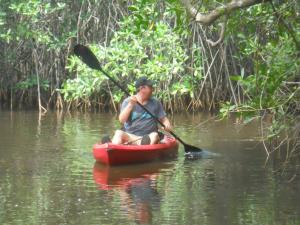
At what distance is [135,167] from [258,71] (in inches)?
144

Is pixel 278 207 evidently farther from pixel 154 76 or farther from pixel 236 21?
pixel 154 76

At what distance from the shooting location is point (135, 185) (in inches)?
394

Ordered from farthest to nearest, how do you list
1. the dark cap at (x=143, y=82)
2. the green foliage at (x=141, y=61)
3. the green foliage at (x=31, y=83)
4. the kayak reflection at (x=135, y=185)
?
the green foliage at (x=31, y=83) → the green foliage at (x=141, y=61) → the dark cap at (x=143, y=82) → the kayak reflection at (x=135, y=185)

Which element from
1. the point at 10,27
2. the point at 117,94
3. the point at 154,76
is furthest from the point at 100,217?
the point at 10,27

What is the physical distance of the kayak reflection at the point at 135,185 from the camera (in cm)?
842

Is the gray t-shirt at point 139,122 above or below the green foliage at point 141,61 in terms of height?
below

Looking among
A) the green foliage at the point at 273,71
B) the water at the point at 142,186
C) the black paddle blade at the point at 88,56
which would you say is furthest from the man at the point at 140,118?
the green foliage at the point at 273,71

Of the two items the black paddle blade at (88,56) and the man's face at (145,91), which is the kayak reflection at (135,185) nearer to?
the man's face at (145,91)

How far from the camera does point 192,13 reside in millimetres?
7395

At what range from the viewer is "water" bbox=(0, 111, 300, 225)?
816cm

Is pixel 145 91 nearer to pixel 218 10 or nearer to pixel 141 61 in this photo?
pixel 218 10

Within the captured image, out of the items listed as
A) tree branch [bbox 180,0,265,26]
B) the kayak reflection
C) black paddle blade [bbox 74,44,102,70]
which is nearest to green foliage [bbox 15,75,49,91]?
black paddle blade [bbox 74,44,102,70]

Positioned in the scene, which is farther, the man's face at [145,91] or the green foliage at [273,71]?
the man's face at [145,91]

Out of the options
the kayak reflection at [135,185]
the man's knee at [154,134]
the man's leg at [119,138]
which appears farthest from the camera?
the man's knee at [154,134]
